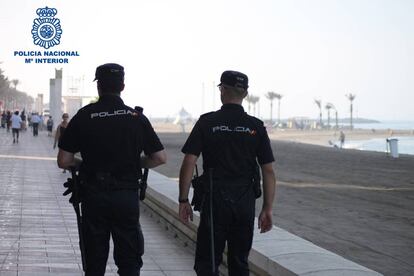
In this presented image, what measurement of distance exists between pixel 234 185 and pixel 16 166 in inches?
645

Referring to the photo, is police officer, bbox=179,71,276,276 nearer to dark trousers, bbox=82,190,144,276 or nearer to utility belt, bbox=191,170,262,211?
utility belt, bbox=191,170,262,211

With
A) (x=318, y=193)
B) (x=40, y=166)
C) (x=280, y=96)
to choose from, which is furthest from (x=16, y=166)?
(x=280, y=96)

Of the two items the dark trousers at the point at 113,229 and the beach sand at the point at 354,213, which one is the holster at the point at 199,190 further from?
the beach sand at the point at 354,213

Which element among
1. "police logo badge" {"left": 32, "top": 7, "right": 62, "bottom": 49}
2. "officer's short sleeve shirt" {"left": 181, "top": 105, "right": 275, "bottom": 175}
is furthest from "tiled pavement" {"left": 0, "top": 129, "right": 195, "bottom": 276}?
"police logo badge" {"left": 32, "top": 7, "right": 62, "bottom": 49}

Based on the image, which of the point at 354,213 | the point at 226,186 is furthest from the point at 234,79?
the point at 354,213

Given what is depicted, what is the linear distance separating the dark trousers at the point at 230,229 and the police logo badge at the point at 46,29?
75.2 feet

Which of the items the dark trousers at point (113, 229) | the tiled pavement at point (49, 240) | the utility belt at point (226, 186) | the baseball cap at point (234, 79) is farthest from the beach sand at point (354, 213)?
the dark trousers at point (113, 229)

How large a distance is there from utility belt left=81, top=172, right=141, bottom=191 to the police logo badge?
75.2 ft

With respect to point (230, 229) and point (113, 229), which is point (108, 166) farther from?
point (230, 229)

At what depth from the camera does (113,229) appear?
14.6 ft

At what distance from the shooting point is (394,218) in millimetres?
12062

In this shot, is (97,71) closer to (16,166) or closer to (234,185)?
(234,185)

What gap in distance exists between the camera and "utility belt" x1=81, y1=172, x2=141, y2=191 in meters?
4.37

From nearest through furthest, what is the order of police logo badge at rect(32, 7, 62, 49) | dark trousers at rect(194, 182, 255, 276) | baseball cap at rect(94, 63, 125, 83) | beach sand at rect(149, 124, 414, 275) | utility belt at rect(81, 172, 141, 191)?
1. utility belt at rect(81, 172, 141, 191)
2. baseball cap at rect(94, 63, 125, 83)
3. dark trousers at rect(194, 182, 255, 276)
4. beach sand at rect(149, 124, 414, 275)
5. police logo badge at rect(32, 7, 62, 49)
